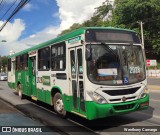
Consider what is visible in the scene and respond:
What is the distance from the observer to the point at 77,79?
8.85 metres

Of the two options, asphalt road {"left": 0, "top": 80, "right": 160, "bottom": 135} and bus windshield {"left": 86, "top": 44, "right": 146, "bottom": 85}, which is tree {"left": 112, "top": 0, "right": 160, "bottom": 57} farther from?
bus windshield {"left": 86, "top": 44, "right": 146, "bottom": 85}

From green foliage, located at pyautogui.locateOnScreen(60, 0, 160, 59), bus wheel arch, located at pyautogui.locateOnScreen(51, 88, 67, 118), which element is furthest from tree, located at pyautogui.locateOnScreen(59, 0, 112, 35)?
bus wheel arch, located at pyautogui.locateOnScreen(51, 88, 67, 118)

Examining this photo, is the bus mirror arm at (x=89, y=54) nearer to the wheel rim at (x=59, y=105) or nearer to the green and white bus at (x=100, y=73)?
the green and white bus at (x=100, y=73)

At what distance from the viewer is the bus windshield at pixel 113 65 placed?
27.2 feet

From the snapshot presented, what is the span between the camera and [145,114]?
10.5 metres

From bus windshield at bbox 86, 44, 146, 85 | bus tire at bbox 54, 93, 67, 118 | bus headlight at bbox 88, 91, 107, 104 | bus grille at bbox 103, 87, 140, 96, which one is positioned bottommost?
bus tire at bbox 54, 93, 67, 118

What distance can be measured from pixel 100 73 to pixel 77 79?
0.90 metres

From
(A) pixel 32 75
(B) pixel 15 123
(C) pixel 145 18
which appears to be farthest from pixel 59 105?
(C) pixel 145 18

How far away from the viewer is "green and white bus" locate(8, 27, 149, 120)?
8.19 meters

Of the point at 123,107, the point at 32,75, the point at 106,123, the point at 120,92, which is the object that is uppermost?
the point at 32,75

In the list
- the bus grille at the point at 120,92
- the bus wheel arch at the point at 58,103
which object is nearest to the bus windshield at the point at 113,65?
the bus grille at the point at 120,92

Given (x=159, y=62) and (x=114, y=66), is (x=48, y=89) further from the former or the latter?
(x=159, y=62)

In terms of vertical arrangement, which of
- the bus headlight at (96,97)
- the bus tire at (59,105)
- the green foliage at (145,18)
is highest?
the green foliage at (145,18)

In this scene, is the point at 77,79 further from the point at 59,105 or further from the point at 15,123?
the point at 15,123
